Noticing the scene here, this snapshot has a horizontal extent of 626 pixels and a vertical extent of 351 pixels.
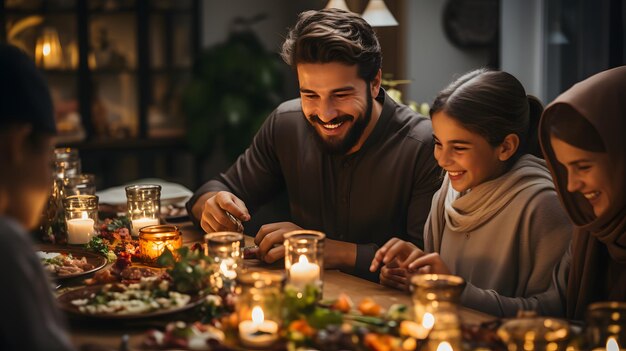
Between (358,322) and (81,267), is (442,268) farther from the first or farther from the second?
(81,267)

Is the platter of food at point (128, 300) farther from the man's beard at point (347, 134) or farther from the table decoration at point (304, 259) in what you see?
the man's beard at point (347, 134)

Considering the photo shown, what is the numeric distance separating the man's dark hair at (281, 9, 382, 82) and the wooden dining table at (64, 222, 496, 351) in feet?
2.52

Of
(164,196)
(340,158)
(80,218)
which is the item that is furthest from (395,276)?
(164,196)

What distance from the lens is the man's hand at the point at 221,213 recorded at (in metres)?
2.71

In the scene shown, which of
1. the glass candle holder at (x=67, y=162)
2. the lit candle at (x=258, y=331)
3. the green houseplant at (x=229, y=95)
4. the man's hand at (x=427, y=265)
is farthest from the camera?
the green houseplant at (x=229, y=95)

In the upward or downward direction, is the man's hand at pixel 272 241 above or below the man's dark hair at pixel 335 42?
below

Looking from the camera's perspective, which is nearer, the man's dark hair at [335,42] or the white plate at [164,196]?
the man's dark hair at [335,42]

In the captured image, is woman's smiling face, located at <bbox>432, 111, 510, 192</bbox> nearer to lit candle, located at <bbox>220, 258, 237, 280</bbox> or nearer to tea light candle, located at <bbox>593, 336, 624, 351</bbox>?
lit candle, located at <bbox>220, 258, 237, 280</bbox>

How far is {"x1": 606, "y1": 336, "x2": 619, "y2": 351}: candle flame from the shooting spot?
157 cm

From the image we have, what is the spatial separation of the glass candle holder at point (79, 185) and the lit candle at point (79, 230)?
0.99 ft

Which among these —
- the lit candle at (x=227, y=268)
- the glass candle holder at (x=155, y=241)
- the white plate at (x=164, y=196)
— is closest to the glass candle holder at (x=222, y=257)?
the lit candle at (x=227, y=268)

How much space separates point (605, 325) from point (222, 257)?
Result: 91cm

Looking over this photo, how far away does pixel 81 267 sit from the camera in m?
2.39

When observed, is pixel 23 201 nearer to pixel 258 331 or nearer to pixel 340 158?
pixel 258 331
